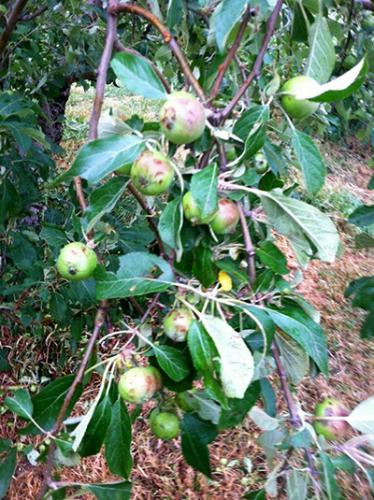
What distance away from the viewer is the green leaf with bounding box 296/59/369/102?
21.0 inches

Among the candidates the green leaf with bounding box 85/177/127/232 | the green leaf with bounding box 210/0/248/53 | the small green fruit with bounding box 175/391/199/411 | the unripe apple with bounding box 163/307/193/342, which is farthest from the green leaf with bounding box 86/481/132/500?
the green leaf with bounding box 210/0/248/53

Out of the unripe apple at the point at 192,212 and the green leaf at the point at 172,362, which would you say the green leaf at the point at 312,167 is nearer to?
the unripe apple at the point at 192,212

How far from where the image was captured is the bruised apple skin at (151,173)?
0.55 m

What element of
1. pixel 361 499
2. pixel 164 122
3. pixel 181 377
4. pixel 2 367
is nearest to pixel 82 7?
pixel 2 367

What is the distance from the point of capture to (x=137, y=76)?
0.60 m

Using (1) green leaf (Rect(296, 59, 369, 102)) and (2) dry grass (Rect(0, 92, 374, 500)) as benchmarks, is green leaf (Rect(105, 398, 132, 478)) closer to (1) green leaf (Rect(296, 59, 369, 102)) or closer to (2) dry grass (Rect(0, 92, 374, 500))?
(1) green leaf (Rect(296, 59, 369, 102))

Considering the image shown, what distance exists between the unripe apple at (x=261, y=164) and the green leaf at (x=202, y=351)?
0.80 feet

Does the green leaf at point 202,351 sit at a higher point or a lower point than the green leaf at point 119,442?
higher

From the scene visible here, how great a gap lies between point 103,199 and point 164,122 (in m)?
0.12

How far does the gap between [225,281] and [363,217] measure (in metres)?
0.69

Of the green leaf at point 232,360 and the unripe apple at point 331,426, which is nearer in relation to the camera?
the green leaf at point 232,360

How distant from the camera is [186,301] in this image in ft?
1.96

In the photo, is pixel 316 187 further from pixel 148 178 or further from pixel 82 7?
pixel 82 7

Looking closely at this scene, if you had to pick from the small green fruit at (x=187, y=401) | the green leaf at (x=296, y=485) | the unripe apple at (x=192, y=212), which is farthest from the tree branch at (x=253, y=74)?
the green leaf at (x=296, y=485)
